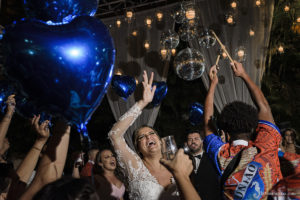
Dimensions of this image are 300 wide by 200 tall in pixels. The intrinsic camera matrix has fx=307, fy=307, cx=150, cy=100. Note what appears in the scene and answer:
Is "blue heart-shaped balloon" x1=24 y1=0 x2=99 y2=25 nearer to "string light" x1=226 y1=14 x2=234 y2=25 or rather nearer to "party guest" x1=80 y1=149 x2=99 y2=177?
"party guest" x1=80 y1=149 x2=99 y2=177

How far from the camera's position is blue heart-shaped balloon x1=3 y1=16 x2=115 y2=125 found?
54.9 inches

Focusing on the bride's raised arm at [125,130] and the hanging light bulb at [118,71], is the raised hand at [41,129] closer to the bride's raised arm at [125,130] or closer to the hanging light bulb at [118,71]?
the bride's raised arm at [125,130]

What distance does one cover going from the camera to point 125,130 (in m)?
1.90

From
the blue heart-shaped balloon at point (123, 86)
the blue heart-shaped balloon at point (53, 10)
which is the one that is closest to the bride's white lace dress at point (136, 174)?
the blue heart-shaped balloon at point (53, 10)

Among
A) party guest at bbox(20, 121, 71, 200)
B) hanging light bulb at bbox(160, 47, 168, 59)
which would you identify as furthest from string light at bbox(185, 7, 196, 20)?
party guest at bbox(20, 121, 71, 200)

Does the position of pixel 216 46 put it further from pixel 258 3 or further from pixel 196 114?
pixel 196 114

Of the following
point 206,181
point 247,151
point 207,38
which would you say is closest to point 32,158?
point 247,151

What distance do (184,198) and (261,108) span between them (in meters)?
0.75

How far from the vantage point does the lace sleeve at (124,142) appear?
6.13 ft

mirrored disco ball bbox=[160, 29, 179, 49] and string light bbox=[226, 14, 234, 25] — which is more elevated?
string light bbox=[226, 14, 234, 25]

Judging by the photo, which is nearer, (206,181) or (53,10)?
(53,10)

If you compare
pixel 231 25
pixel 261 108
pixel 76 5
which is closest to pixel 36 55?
pixel 76 5

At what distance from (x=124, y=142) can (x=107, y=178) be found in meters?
1.21

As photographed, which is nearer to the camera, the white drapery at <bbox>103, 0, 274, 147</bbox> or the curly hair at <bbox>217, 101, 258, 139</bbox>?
the curly hair at <bbox>217, 101, 258, 139</bbox>
